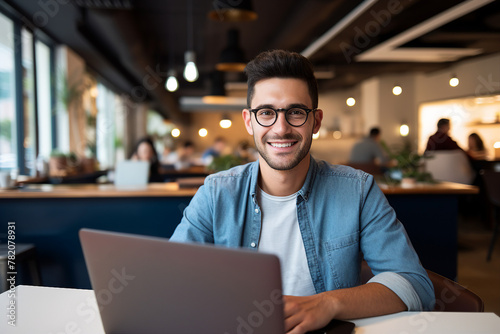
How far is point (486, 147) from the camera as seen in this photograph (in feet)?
21.2

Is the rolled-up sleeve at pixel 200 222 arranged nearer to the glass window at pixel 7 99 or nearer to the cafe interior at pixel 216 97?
the cafe interior at pixel 216 97

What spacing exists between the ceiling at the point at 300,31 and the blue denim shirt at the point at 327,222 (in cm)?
288

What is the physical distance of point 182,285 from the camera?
70 centimetres

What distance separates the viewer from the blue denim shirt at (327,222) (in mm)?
1258

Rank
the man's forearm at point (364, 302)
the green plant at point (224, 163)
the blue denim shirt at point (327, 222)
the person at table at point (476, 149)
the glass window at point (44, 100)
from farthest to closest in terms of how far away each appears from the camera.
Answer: the glass window at point (44, 100) → the person at table at point (476, 149) → the green plant at point (224, 163) → the blue denim shirt at point (327, 222) → the man's forearm at point (364, 302)

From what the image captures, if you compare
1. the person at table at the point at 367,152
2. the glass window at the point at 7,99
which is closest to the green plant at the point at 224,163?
the glass window at the point at 7,99

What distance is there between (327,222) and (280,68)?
1.76 feet

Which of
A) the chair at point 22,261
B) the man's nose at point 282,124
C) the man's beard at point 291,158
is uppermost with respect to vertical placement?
the man's nose at point 282,124

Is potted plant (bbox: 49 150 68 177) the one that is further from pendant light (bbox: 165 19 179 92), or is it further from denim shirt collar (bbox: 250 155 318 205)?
denim shirt collar (bbox: 250 155 318 205)

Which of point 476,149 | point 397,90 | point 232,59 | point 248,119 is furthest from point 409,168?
point 476,149

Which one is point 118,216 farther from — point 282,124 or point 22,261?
point 282,124

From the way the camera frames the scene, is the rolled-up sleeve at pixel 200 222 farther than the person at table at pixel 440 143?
No

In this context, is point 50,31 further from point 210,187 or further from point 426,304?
point 426,304

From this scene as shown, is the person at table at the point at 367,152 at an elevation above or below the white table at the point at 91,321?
above
